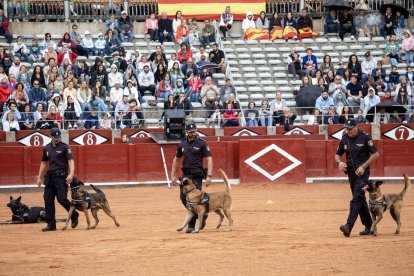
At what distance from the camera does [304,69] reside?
3481 centimetres

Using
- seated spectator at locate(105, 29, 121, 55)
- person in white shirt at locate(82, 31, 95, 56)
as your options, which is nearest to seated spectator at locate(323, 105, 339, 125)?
seated spectator at locate(105, 29, 121, 55)

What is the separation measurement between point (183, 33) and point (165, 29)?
0.63 metres

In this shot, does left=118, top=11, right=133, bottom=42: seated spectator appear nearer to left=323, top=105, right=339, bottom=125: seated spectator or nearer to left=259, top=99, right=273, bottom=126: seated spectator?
left=259, top=99, right=273, bottom=126: seated spectator

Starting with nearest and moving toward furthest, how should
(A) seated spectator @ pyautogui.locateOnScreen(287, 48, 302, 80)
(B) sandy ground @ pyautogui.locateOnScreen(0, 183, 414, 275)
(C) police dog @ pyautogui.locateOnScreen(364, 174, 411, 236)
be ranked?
(B) sandy ground @ pyautogui.locateOnScreen(0, 183, 414, 275), (C) police dog @ pyautogui.locateOnScreen(364, 174, 411, 236), (A) seated spectator @ pyautogui.locateOnScreen(287, 48, 302, 80)

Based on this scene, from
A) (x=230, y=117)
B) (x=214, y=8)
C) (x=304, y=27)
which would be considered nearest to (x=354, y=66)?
(x=304, y=27)

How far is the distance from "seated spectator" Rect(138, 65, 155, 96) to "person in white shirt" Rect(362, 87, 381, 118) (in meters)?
6.49

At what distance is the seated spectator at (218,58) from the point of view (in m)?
34.4

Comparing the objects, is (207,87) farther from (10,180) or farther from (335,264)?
(335,264)

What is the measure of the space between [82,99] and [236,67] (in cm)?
639

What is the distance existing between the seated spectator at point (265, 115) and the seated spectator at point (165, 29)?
4.99 metres

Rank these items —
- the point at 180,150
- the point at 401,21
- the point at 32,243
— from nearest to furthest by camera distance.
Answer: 1. the point at 32,243
2. the point at 180,150
3. the point at 401,21

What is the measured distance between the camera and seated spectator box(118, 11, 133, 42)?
115ft

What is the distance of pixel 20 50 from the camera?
33.3 m

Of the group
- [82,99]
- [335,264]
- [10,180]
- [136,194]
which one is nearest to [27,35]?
[82,99]
